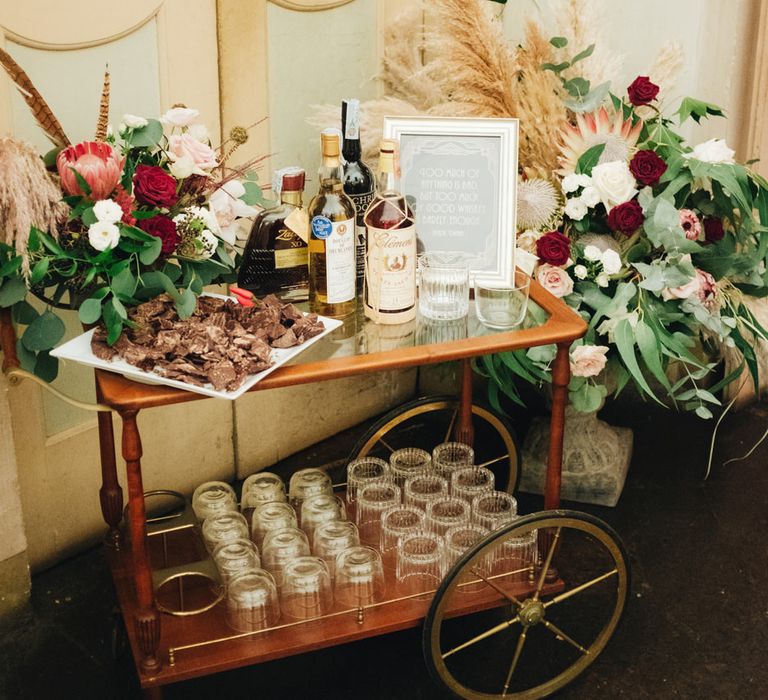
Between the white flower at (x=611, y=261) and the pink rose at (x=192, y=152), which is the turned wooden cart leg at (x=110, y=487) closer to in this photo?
the pink rose at (x=192, y=152)

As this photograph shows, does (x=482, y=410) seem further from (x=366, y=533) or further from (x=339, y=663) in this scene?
(x=339, y=663)

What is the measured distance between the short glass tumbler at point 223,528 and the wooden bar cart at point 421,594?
0.23ft

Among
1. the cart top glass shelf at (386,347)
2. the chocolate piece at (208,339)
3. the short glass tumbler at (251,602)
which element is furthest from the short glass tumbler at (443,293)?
the short glass tumbler at (251,602)

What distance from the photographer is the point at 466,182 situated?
183cm

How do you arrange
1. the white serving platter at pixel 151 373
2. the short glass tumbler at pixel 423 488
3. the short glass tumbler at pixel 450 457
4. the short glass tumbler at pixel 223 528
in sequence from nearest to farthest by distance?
1. the white serving platter at pixel 151 373
2. the short glass tumbler at pixel 223 528
3. the short glass tumbler at pixel 423 488
4. the short glass tumbler at pixel 450 457

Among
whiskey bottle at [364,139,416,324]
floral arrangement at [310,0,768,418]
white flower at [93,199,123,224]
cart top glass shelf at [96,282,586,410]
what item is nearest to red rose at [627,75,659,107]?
floral arrangement at [310,0,768,418]

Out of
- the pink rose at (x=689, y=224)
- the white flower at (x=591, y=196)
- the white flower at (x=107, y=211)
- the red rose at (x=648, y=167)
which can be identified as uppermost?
the white flower at (x=107, y=211)

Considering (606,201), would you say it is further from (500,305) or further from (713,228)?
(500,305)

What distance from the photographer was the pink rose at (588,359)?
85.0 inches

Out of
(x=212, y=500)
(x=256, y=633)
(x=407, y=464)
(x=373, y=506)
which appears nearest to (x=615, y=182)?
(x=407, y=464)

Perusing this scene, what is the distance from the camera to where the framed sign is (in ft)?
5.95

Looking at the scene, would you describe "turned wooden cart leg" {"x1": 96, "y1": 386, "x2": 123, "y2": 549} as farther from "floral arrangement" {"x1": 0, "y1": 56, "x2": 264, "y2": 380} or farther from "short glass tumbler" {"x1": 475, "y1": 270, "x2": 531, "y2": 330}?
"short glass tumbler" {"x1": 475, "y1": 270, "x2": 531, "y2": 330}

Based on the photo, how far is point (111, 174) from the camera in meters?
1.52

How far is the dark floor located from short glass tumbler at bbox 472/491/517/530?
1.08 ft
